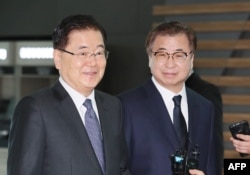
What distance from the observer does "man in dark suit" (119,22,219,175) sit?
69.2 inches

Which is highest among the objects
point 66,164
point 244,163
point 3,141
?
point 66,164

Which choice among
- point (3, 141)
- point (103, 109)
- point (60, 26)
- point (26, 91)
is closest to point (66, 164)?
point (103, 109)

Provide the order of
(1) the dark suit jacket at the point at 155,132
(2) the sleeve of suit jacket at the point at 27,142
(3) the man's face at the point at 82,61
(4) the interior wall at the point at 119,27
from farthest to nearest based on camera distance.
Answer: (4) the interior wall at the point at 119,27, (1) the dark suit jacket at the point at 155,132, (3) the man's face at the point at 82,61, (2) the sleeve of suit jacket at the point at 27,142

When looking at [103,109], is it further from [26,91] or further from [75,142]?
[26,91]

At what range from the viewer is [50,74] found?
6.62 meters

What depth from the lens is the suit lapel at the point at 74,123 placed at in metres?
1.45

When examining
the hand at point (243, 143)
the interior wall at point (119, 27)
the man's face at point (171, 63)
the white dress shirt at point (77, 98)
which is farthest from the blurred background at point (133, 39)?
the white dress shirt at point (77, 98)

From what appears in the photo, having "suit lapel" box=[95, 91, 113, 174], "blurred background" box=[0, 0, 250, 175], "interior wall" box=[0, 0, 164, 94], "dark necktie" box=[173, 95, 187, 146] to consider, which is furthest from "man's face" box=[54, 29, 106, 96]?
"interior wall" box=[0, 0, 164, 94]

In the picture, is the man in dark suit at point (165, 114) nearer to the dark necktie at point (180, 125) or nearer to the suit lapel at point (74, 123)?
the dark necktie at point (180, 125)

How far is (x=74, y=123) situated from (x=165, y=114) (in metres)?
0.49

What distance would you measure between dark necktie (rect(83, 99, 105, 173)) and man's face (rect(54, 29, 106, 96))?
75mm

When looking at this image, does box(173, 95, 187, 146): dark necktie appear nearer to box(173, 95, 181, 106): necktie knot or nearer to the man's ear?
box(173, 95, 181, 106): necktie knot

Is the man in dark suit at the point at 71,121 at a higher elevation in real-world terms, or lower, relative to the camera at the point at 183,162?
higher

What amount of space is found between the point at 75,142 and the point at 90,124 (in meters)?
0.11
